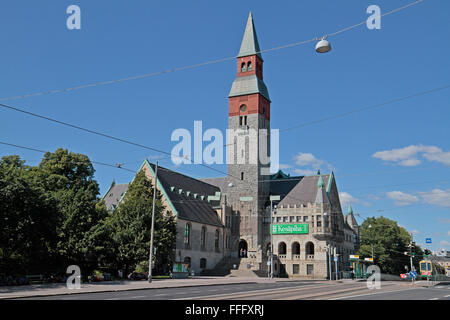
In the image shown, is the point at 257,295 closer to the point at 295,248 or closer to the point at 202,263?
the point at 202,263

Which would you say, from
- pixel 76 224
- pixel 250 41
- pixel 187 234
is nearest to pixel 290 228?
pixel 187 234

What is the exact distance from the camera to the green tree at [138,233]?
43.8 metres

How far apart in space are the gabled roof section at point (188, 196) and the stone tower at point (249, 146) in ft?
14.0

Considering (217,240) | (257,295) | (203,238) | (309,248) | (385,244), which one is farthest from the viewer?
(385,244)

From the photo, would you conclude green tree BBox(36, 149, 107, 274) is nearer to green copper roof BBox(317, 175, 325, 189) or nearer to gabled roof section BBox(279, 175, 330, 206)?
gabled roof section BBox(279, 175, 330, 206)

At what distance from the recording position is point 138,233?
45312 mm

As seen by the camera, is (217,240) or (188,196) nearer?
(188,196)

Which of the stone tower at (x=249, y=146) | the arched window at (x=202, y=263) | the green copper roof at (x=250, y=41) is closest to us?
the arched window at (x=202, y=263)

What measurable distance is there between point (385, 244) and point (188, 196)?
1766 inches

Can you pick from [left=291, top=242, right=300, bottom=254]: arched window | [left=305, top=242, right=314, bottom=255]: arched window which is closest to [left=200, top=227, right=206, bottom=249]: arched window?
[left=291, top=242, right=300, bottom=254]: arched window

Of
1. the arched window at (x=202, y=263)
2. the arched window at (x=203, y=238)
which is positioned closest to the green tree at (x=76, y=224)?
the arched window at (x=203, y=238)

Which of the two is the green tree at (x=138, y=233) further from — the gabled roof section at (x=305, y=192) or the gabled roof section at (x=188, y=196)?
the gabled roof section at (x=305, y=192)

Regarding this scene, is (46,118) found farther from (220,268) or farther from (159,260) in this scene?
(220,268)

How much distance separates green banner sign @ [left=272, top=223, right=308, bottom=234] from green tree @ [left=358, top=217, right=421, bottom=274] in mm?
21600
